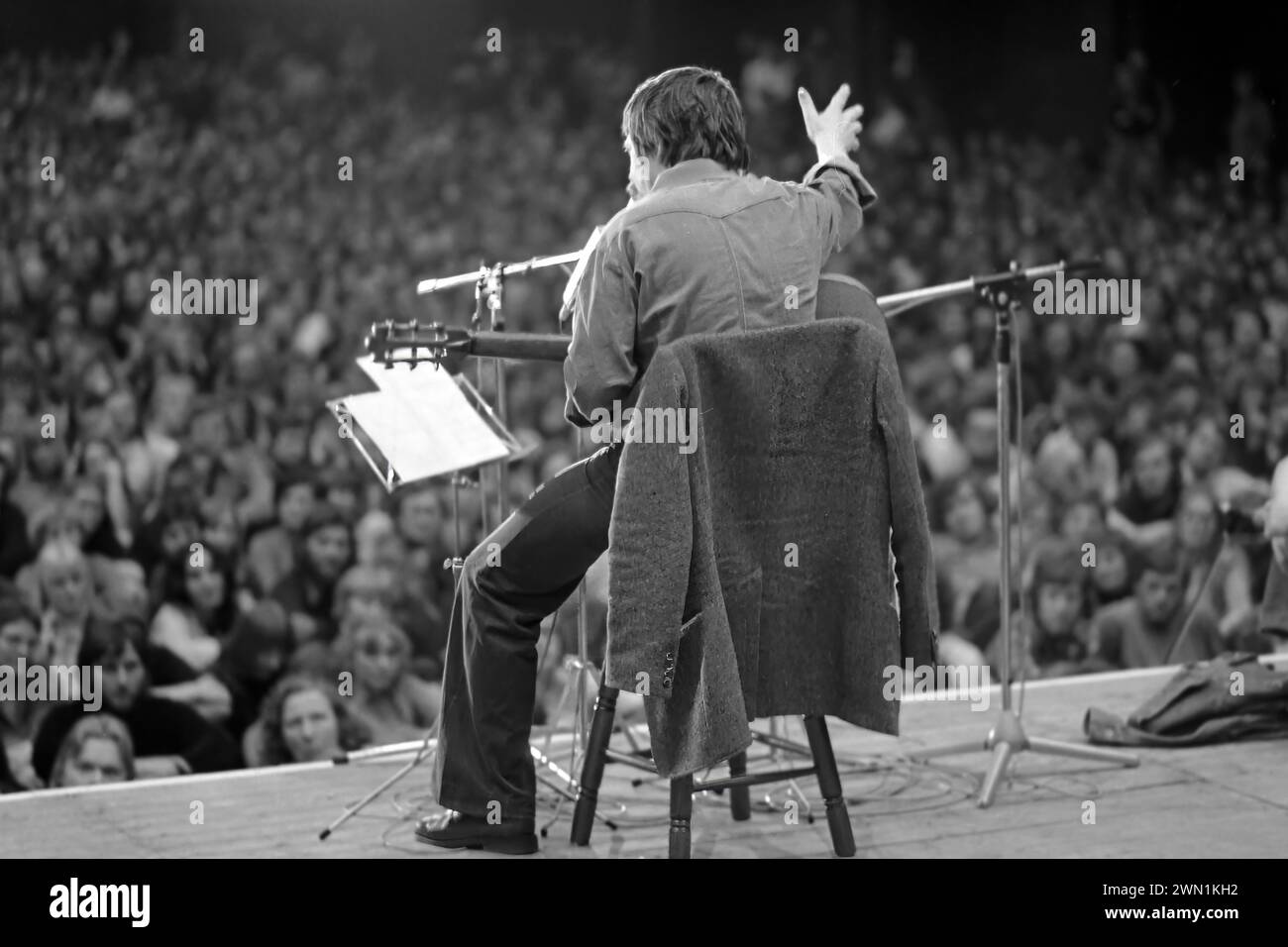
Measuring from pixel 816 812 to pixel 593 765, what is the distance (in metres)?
0.49

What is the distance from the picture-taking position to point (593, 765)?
2.40 m

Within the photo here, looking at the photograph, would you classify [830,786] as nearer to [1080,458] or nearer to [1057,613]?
[1057,613]

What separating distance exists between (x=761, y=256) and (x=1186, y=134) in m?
3.01

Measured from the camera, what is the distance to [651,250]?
2.16 m

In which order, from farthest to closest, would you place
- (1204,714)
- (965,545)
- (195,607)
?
(965,545)
(195,607)
(1204,714)

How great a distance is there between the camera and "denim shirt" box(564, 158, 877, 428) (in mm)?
2168

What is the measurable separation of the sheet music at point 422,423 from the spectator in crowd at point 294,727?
1.69m

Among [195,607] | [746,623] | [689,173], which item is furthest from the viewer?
[195,607]

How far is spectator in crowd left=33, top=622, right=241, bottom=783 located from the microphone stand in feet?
6.35

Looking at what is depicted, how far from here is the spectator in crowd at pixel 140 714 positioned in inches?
153

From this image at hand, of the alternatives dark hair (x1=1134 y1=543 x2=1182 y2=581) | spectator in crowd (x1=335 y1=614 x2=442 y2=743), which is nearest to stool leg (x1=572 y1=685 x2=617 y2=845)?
spectator in crowd (x1=335 y1=614 x2=442 y2=743)

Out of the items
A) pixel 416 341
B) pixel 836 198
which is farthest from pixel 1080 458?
pixel 416 341

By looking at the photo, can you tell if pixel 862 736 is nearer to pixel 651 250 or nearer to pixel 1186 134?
pixel 651 250

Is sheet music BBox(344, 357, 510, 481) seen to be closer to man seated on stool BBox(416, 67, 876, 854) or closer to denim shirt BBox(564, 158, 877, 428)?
man seated on stool BBox(416, 67, 876, 854)
